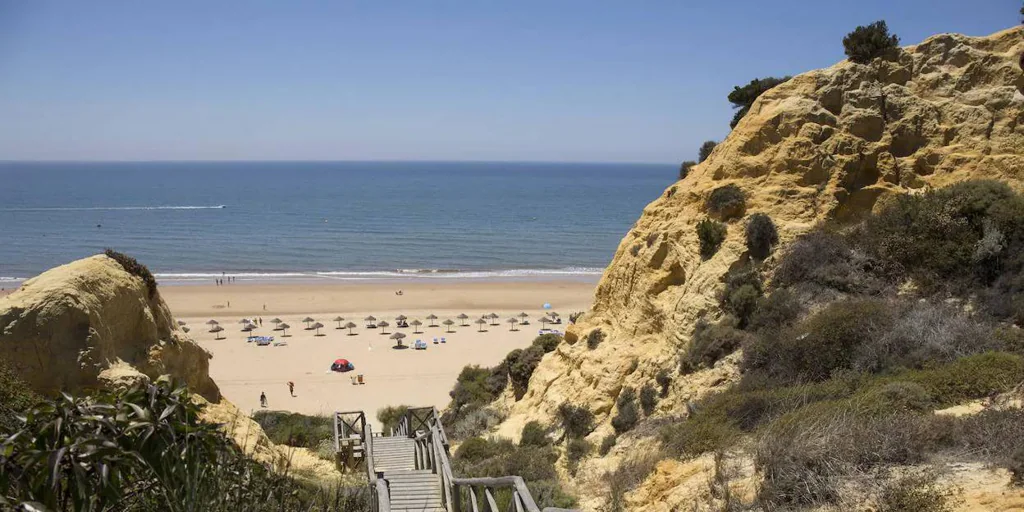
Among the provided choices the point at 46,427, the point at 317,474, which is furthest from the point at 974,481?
the point at 317,474

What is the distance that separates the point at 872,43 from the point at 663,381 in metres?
9.74

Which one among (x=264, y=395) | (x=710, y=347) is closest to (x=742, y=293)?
(x=710, y=347)

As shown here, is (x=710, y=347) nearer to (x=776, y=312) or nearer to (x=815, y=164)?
(x=776, y=312)

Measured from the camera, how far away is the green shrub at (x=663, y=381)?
13.8 metres

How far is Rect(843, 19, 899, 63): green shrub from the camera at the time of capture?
17.1 metres

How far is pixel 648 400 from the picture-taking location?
13.8 metres

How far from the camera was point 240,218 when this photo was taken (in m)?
97.2

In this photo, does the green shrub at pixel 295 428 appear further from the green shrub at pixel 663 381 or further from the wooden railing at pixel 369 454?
the green shrub at pixel 663 381

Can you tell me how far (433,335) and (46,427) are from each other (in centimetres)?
3659

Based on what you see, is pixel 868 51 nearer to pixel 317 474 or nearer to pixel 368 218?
pixel 317 474

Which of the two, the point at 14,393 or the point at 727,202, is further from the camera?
the point at 727,202

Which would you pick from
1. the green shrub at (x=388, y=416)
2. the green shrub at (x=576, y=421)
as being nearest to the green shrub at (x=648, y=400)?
the green shrub at (x=576, y=421)

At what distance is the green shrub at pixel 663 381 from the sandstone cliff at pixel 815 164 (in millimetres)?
265

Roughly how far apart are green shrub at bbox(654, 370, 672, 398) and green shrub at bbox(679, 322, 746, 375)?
13.8 inches
